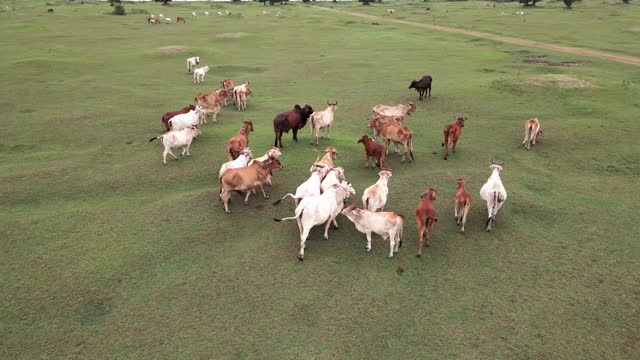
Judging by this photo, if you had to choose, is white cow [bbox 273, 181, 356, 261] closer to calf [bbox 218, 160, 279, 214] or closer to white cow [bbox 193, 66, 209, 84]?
calf [bbox 218, 160, 279, 214]

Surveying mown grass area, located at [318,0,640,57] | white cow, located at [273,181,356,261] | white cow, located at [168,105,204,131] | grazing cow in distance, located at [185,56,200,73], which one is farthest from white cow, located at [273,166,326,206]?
mown grass area, located at [318,0,640,57]

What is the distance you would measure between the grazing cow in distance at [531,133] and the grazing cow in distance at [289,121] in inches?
299

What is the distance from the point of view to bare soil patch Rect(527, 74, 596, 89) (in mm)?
20641

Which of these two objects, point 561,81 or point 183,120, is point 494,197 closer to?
point 183,120

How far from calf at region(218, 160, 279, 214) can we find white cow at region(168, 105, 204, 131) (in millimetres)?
5582

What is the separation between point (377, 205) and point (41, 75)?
24.0 m

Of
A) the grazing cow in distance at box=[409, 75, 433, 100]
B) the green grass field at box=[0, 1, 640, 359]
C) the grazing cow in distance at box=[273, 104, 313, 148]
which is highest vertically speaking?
the grazing cow in distance at box=[409, 75, 433, 100]

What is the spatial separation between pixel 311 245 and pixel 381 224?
1650 millimetres

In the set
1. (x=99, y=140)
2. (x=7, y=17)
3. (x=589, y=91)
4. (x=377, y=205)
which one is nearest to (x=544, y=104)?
(x=589, y=91)

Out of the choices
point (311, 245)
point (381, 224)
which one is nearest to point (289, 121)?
point (311, 245)

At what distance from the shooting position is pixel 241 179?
33.9 feet

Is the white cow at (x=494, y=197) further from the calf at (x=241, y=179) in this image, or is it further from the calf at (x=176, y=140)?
the calf at (x=176, y=140)

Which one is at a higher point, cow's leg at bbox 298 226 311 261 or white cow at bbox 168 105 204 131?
white cow at bbox 168 105 204 131

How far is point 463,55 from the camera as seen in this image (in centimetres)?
3189
